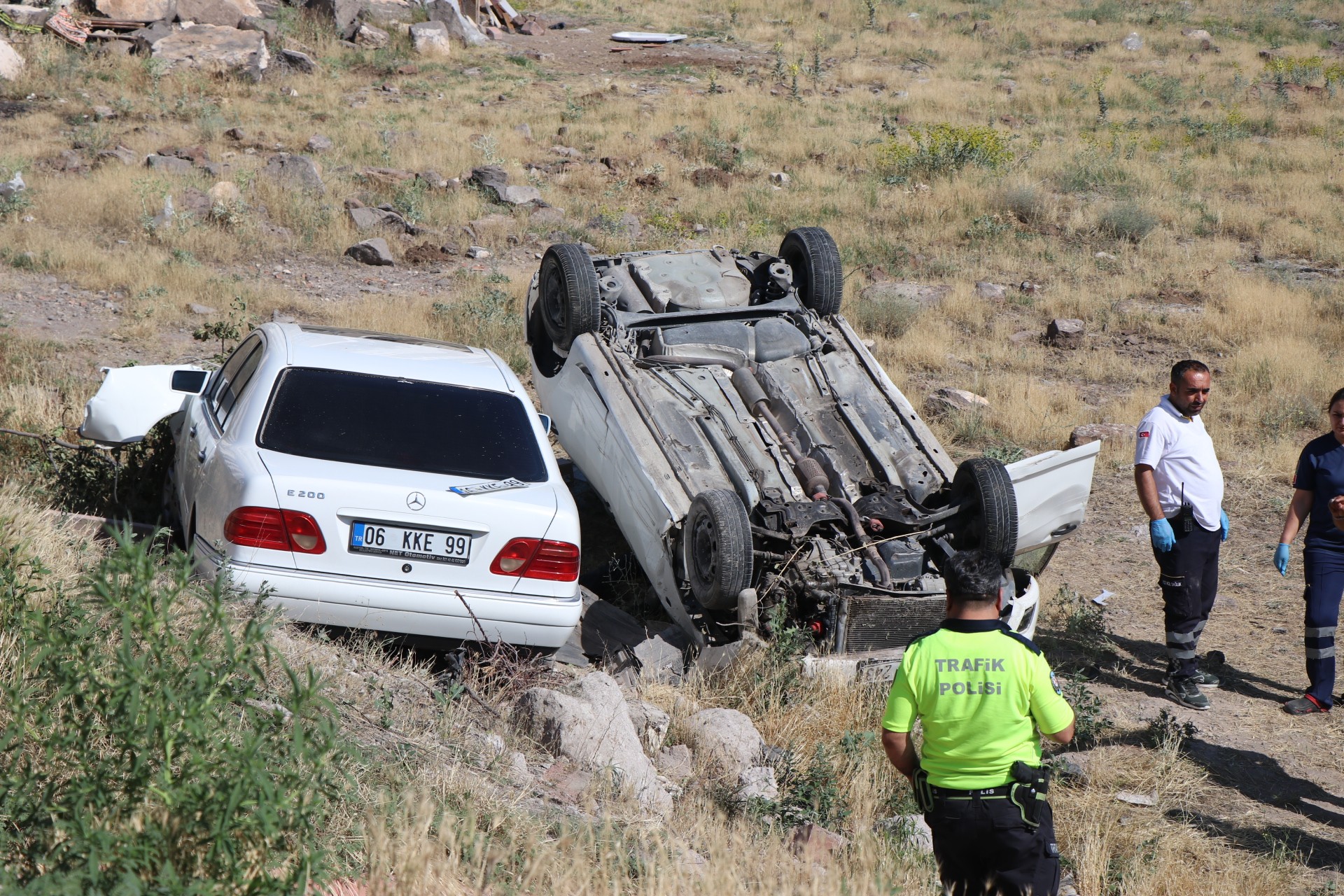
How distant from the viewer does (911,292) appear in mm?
13938

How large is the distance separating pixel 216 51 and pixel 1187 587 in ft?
67.6

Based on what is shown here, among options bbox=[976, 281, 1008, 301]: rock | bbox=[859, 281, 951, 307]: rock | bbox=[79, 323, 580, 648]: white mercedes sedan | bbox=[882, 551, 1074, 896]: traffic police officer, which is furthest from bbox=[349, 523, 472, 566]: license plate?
bbox=[976, 281, 1008, 301]: rock

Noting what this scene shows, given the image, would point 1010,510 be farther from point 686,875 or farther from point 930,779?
point 686,875

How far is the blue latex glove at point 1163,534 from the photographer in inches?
247

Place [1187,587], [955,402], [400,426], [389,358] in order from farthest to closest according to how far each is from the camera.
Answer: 1. [955,402]
2. [1187,587]
3. [389,358]
4. [400,426]

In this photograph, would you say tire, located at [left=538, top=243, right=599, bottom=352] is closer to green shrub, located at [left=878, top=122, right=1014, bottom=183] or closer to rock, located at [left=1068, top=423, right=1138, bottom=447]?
rock, located at [left=1068, top=423, right=1138, bottom=447]

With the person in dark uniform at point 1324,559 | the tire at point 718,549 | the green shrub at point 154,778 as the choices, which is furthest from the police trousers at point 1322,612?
the green shrub at point 154,778

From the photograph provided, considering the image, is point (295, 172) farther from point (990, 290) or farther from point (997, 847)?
point (997, 847)

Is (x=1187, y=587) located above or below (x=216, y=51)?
below

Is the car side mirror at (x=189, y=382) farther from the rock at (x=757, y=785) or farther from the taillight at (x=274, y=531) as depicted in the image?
the rock at (x=757, y=785)

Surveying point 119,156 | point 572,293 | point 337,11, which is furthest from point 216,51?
point 572,293

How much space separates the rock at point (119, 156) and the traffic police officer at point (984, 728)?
1512cm

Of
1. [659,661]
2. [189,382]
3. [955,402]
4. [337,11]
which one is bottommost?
[659,661]

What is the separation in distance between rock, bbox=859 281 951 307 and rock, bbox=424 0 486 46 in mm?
16433
